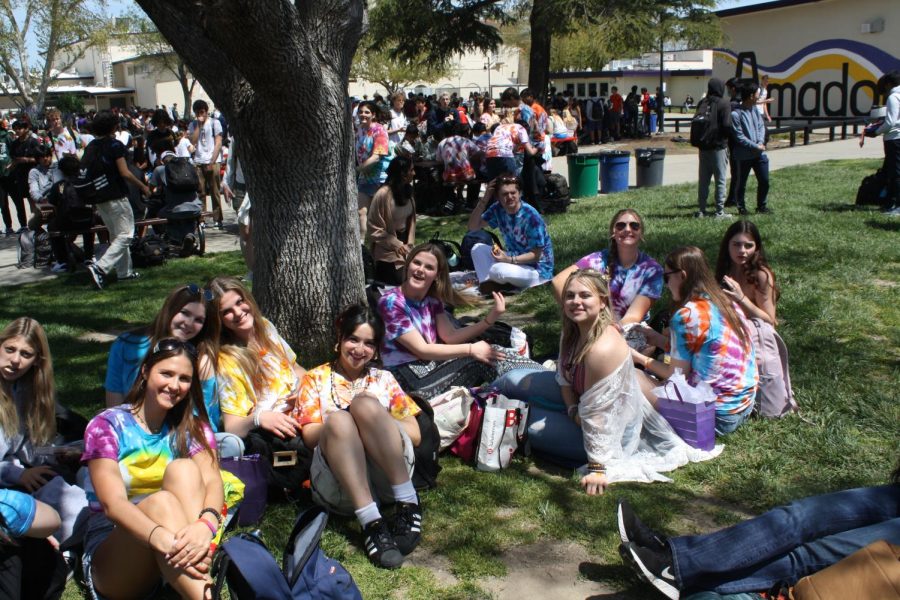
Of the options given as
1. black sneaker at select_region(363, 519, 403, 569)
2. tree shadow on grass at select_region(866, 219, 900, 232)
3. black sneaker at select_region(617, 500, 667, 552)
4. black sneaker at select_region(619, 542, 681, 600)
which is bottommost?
black sneaker at select_region(363, 519, 403, 569)

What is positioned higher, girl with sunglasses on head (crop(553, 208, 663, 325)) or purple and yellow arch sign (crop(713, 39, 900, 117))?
purple and yellow arch sign (crop(713, 39, 900, 117))

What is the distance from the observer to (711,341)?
444cm

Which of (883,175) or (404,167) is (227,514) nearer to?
(404,167)

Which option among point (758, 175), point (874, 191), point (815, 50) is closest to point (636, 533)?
point (758, 175)

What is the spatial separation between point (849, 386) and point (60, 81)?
86613 mm

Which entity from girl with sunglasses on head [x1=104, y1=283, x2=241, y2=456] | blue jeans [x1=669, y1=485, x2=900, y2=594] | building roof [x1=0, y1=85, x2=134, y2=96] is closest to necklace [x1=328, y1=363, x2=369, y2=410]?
girl with sunglasses on head [x1=104, y1=283, x2=241, y2=456]

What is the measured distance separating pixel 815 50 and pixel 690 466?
86.6 ft

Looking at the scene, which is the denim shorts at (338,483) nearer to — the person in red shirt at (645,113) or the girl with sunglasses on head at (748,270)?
the girl with sunglasses on head at (748,270)

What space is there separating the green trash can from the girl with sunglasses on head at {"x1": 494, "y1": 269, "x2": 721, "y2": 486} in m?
9.70

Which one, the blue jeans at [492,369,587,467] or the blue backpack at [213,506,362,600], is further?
the blue jeans at [492,369,587,467]

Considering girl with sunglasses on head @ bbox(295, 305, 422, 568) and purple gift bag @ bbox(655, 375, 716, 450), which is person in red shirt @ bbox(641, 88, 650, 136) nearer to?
purple gift bag @ bbox(655, 375, 716, 450)

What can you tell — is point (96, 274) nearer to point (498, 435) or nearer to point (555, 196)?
point (498, 435)

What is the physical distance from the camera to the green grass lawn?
3.70m

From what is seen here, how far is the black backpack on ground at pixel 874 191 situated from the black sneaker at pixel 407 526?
9.18 meters
